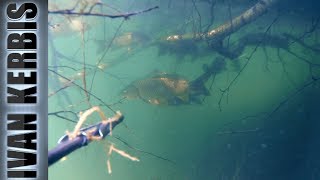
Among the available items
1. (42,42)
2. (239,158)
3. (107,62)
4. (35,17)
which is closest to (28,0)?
(35,17)

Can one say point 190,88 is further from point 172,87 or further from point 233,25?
point 233,25

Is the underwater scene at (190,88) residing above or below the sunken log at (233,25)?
below

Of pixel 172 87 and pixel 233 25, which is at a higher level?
pixel 233 25

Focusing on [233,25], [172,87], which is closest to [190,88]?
[172,87]

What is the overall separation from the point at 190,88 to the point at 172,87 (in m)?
0.10

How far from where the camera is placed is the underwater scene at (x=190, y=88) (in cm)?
196

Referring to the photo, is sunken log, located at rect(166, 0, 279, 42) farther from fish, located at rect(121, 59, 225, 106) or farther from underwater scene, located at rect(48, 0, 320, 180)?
fish, located at rect(121, 59, 225, 106)

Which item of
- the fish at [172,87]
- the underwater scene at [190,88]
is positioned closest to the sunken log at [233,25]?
the underwater scene at [190,88]

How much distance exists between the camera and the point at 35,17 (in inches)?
68.8

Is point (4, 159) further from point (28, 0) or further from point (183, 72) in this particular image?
point (183, 72)

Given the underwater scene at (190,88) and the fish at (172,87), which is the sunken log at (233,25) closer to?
the underwater scene at (190,88)

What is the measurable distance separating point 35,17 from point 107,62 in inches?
17.1

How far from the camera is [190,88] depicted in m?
2.00

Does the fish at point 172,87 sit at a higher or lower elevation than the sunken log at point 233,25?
lower
